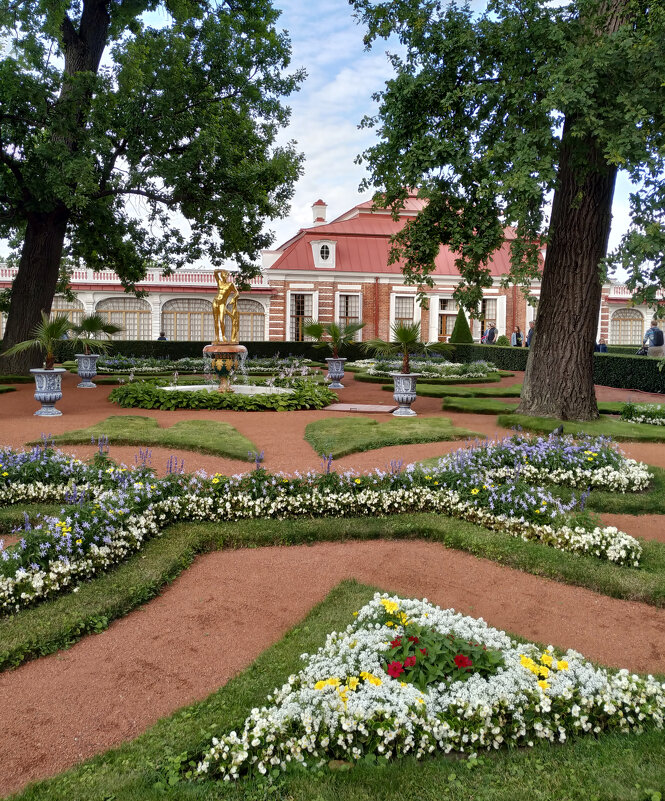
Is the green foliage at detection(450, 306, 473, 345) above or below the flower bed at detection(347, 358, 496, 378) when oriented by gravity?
above

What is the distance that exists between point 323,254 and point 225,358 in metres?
19.8

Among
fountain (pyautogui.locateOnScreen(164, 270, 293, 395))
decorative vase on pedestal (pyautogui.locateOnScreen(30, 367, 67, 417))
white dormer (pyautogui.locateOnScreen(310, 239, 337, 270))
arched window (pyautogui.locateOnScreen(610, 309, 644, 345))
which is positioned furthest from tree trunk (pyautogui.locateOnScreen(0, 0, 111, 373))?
arched window (pyautogui.locateOnScreen(610, 309, 644, 345))

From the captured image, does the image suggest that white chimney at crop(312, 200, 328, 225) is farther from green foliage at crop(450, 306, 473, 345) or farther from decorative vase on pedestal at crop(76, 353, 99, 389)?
decorative vase on pedestal at crop(76, 353, 99, 389)

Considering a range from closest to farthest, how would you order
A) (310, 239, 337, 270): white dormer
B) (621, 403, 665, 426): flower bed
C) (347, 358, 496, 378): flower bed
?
(621, 403, 665, 426): flower bed, (347, 358, 496, 378): flower bed, (310, 239, 337, 270): white dormer

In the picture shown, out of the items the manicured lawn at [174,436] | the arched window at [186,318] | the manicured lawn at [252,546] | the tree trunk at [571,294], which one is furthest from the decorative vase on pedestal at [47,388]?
the arched window at [186,318]

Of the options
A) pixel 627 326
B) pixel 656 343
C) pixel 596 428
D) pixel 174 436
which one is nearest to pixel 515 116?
pixel 596 428

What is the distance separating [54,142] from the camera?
15008 mm

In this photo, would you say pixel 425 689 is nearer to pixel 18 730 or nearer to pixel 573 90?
pixel 18 730

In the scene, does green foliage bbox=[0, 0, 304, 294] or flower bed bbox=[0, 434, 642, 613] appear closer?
flower bed bbox=[0, 434, 642, 613]

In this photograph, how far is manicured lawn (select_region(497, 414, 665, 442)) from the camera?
9055mm

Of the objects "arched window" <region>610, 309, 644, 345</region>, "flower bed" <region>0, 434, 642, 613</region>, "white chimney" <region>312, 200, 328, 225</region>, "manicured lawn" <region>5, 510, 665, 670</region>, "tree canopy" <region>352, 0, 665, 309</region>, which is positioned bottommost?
"manicured lawn" <region>5, 510, 665, 670</region>

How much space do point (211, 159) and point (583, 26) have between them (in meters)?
9.93

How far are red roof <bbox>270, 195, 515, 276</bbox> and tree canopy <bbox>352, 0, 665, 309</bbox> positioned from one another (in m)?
22.7

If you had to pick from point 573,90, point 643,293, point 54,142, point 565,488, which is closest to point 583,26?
point 573,90
